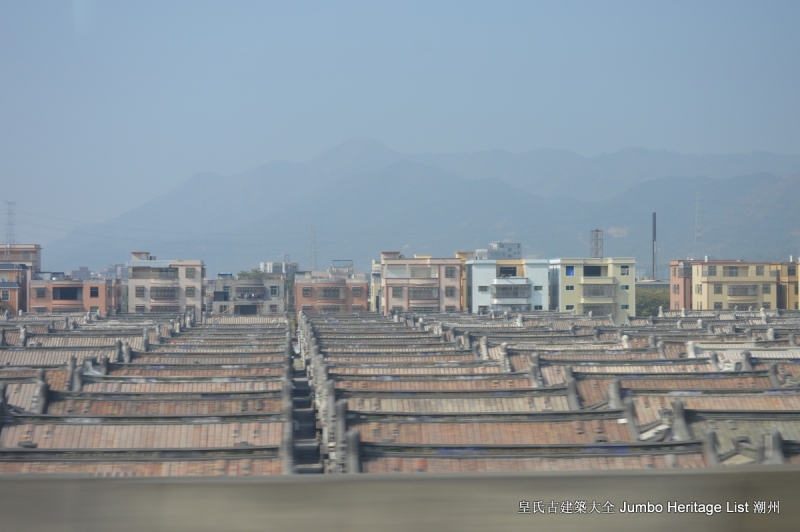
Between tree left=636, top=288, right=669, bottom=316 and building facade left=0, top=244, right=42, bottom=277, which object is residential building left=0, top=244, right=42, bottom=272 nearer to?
building facade left=0, top=244, right=42, bottom=277

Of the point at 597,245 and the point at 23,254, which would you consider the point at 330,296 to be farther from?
the point at 597,245

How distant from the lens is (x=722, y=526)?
185 inches

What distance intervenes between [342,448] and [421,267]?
6192cm

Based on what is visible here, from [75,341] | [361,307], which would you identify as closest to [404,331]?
[75,341]

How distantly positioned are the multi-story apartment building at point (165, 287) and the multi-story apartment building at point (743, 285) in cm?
4666

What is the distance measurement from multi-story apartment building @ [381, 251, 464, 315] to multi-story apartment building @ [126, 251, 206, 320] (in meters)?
18.2

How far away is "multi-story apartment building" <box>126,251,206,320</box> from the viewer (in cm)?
7606

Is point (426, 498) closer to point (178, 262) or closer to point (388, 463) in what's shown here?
point (388, 463)

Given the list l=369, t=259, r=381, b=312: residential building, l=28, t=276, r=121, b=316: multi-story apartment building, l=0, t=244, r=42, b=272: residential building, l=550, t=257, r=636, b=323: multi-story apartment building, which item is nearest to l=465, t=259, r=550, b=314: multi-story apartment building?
l=550, t=257, r=636, b=323: multi-story apartment building

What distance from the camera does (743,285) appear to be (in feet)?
238

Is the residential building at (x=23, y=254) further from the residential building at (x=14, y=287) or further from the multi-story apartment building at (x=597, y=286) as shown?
the multi-story apartment building at (x=597, y=286)

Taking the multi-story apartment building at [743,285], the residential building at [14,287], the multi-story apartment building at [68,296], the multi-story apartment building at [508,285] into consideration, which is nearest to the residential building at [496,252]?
the multi-story apartment building at [508,285]

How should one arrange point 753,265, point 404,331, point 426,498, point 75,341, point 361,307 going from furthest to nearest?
point 361,307
point 753,265
point 404,331
point 75,341
point 426,498

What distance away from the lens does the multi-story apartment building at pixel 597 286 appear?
7300 cm
